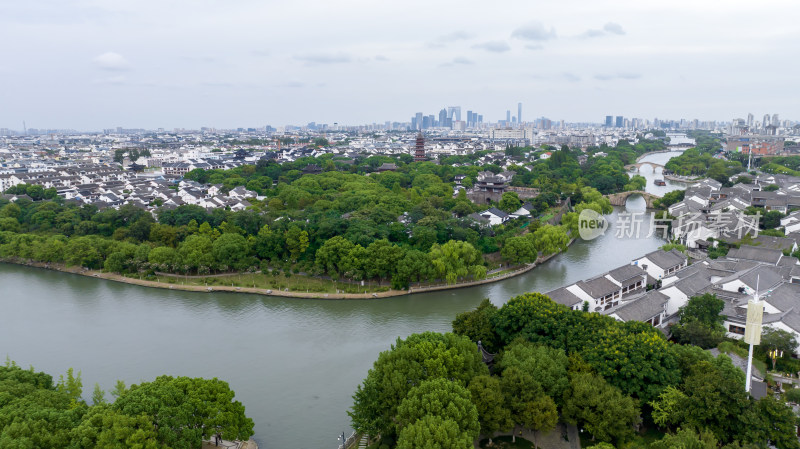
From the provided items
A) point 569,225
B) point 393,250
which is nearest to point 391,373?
point 393,250

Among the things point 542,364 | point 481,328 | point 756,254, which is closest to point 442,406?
point 542,364

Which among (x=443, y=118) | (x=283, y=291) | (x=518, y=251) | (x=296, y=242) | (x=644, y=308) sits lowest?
(x=283, y=291)

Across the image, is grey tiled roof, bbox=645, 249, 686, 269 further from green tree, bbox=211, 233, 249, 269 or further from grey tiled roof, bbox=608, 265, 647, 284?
green tree, bbox=211, 233, 249, 269

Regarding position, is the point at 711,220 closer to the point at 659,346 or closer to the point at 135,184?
the point at 659,346

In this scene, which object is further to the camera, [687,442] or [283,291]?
[283,291]

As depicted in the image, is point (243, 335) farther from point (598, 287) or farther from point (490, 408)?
point (598, 287)

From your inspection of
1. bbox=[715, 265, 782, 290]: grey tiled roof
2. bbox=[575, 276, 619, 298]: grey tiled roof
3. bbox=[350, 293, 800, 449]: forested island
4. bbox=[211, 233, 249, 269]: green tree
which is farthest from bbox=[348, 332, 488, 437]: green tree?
bbox=[211, 233, 249, 269]: green tree

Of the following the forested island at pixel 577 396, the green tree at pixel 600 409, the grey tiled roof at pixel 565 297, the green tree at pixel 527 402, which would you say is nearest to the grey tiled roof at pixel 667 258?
the grey tiled roof at pixel 565 297
